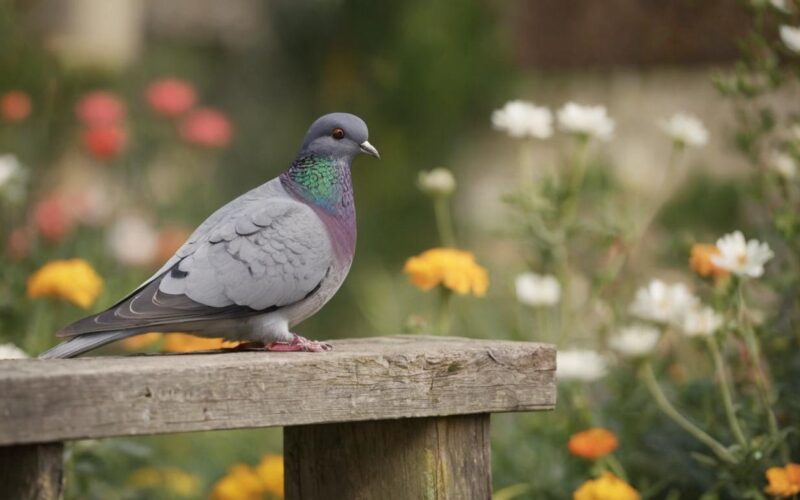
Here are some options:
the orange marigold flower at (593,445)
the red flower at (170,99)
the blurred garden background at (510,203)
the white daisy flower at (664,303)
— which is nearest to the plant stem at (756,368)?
the blurred garden background at (510,203)

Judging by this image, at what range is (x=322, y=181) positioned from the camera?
2484 mm

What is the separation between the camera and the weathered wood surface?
2314mm

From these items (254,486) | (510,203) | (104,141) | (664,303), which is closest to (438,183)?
(510,203)

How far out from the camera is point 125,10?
638 cm

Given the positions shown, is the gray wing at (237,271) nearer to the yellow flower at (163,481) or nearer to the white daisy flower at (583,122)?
the white daisy flower at (583,122)

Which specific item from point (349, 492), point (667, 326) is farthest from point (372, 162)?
point (349, 492)

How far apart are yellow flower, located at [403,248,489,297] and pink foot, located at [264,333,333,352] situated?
0.54 m

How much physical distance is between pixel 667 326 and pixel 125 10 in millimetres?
4292

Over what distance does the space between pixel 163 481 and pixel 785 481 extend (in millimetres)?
1922

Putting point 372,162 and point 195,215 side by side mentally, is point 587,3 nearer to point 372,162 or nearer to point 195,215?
point 195,215

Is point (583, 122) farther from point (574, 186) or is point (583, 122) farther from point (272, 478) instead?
point (272, 478)

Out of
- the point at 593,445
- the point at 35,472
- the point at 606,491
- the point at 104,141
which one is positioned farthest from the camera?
the point at 104,141

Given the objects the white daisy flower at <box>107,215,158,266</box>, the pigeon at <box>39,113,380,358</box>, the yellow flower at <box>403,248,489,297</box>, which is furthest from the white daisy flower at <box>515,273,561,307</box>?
the white daisy flower at <box>107,215,158,266</box>

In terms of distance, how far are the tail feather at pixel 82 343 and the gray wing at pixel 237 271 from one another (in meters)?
0.03
